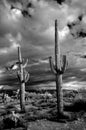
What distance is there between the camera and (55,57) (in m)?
15.2

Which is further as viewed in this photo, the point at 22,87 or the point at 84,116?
the point at 22,87

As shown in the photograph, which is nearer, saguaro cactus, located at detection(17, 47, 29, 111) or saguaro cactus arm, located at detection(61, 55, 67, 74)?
saguaro cactus arm, located at detection(61, 55, 67, 74)

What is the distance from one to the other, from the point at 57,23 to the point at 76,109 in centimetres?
898

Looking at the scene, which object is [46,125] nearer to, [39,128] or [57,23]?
[39,128]

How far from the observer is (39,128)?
12000 mm

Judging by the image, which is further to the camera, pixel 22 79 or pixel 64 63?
pixel 22 79

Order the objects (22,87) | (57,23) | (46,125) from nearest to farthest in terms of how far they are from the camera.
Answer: (46,125), (57,23), (22,87)

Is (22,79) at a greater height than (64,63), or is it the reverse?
(64,63)

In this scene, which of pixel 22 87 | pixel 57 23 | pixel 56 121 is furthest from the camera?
pixel 22 87

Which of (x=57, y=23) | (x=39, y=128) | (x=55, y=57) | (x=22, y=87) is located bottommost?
(x=39, y=128)

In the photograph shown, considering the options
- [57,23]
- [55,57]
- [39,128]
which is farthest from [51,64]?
[39,128]

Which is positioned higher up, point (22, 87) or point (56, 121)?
point (22, 87)

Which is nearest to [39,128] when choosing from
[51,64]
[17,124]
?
[17,124]

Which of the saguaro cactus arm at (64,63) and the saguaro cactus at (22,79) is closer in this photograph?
the saguaro cactus arm at (64,63)
